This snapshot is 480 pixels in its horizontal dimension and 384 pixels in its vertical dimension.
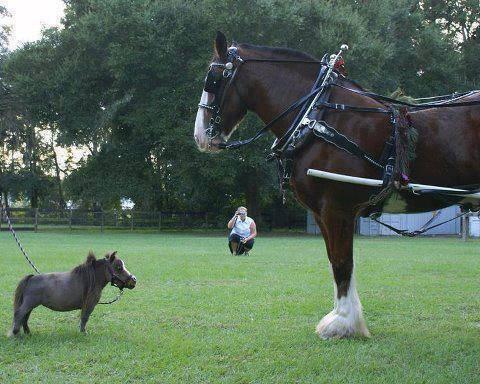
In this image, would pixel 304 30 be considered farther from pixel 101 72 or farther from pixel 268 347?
pixel 268 347

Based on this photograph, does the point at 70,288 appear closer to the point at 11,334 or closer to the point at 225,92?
the point at 11,334

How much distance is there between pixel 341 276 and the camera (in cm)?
583

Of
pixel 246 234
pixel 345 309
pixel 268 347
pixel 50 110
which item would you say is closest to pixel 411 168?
pixel 345 309

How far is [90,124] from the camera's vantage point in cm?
3591

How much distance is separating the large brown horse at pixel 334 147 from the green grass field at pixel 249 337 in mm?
654

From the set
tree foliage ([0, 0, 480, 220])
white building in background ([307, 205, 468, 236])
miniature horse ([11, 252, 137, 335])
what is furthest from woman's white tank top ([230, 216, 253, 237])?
white building in background ([307, 205, 468, 236])

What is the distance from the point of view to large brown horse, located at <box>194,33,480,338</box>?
17.7 feet

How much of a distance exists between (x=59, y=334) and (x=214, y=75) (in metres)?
3.24

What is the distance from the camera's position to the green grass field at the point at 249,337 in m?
4.84

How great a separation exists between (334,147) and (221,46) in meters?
1.62

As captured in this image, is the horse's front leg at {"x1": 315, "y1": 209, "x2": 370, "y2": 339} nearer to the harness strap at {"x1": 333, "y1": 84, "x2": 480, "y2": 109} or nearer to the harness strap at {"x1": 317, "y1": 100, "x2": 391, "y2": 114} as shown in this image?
the harness strap at {"x1": 317, "y1": 100, "x2": 391, "y2": 114}

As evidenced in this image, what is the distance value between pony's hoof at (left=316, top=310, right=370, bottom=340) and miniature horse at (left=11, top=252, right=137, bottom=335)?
223 cm

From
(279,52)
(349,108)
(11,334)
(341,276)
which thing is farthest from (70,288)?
(349,108)

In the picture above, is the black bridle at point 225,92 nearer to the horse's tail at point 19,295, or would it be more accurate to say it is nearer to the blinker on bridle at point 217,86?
the blinker on bridle at point 217,86
